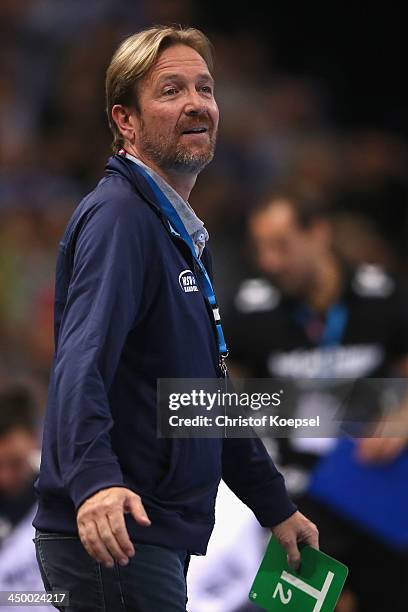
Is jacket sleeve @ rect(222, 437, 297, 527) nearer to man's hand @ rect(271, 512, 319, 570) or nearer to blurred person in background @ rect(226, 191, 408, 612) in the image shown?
man's hand @ rect(271, 512, 319, 570)

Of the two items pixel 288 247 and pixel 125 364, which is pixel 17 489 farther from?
pixel 125 364

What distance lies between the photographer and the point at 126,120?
2777 millimetres

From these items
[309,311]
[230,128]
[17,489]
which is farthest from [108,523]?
[230,128]

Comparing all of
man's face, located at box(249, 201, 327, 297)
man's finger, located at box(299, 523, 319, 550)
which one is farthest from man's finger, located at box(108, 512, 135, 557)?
man's face, located at box(249, 201, 327, 297)

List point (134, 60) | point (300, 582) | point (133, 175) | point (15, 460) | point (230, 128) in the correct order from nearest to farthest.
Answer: point (133, 175), point (134, 60), point (300, 582), point (15, 460), point (230, 128)

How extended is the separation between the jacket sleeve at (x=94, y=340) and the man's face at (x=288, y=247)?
3.41 meters

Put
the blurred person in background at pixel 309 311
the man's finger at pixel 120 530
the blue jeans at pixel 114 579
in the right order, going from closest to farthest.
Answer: the man's finger at pixel 120 530 → the blue jeans at pixel 114 579 → the blurred person in background at pixel 309 311

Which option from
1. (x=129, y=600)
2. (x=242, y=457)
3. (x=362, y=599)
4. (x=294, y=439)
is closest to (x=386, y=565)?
(x=362, y=599)

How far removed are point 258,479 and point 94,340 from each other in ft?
2.51

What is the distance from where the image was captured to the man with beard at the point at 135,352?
7.55 ft

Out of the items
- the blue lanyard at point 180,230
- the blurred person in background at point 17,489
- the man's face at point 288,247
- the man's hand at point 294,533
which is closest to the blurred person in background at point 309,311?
the man's face at point 288,247

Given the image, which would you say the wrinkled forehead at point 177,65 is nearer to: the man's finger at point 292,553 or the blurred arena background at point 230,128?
the man's finger at point 292,553

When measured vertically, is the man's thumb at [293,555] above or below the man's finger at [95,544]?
below

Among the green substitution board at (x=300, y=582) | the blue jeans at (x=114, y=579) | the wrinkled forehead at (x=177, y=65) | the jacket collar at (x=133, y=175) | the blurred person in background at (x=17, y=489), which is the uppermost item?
the wrinkled forehead at (x=177, y=65)
